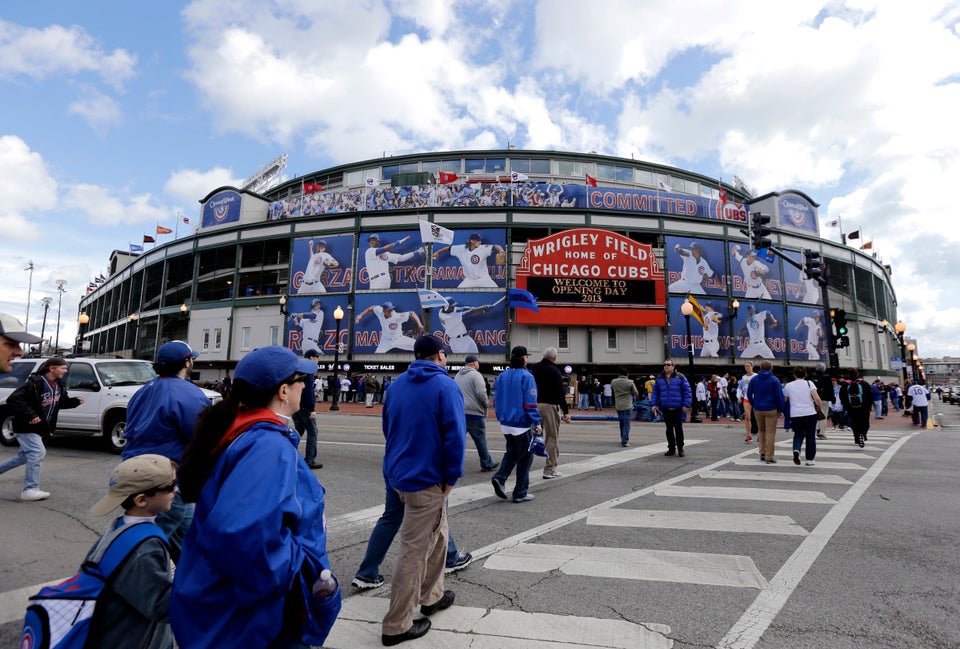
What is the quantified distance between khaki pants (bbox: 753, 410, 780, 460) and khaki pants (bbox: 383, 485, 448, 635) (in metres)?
8.39

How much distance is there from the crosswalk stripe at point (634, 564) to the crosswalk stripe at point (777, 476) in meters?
4.08

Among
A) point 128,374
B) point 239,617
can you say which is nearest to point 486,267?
point 128,374

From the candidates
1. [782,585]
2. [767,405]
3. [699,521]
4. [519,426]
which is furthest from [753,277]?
[782,585]

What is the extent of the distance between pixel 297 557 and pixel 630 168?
45575 millimetres

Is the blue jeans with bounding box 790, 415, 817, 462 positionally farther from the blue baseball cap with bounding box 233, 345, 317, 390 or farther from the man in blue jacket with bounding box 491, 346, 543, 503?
the blue baseball cap with bounding box 233, 345, 317, 390

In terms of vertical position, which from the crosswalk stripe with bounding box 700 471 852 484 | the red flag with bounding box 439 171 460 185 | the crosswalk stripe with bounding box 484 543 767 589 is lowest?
the crosswalk stripe with bounding box 484 543 767 589

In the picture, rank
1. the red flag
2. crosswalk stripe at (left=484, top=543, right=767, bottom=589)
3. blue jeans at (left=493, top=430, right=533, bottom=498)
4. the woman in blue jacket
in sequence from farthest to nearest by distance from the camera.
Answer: the red flag, blue jeans at (left=493, top=430, right=533, bottom=498), crosswalk stripe at (left=484, top=543, right=767, bottom=589), the woman in blue jacket

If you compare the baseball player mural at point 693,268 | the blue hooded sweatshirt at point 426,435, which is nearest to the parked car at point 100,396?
the blue hooded sweatshirt at point 426,435

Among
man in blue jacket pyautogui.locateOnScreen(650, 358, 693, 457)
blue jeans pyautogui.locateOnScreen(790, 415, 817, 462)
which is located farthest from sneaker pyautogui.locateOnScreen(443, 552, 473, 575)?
blue jeans pyautogui.locateOnScreen(790, 415, 817, 462)

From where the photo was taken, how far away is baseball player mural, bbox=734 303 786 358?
3222 centimetres

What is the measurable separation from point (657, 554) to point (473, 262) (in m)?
27.8

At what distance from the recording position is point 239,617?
171cm

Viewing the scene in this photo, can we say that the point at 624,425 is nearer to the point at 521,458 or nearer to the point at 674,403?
the point at 674,403

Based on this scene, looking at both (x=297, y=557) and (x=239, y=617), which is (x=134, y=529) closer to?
(x=239, y=617)
